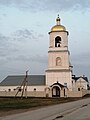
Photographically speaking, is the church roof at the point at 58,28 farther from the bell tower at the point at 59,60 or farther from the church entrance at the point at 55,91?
the church entrance at the point at 55,91

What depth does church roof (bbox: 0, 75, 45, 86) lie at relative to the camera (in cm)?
9049

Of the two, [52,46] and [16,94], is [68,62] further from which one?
[16,94]

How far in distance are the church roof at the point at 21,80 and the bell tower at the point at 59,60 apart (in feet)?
21.7

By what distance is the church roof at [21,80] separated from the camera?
90.5 metres

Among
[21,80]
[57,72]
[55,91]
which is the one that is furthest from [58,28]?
[21,80]

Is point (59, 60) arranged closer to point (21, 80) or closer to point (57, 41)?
point (57, 41)

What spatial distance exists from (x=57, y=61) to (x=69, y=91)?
28.2ft

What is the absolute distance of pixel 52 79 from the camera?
8319 centimetres

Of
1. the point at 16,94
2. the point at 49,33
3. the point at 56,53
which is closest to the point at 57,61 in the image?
the point at 56,53

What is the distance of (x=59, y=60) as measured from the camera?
3354 inches

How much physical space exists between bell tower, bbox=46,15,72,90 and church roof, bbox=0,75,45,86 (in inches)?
261

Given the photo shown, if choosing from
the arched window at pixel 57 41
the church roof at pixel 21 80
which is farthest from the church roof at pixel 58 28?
the church roof at pixel 21 80

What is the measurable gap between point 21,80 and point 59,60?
15.5 meters

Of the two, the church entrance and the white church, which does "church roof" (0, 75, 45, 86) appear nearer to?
the white church
